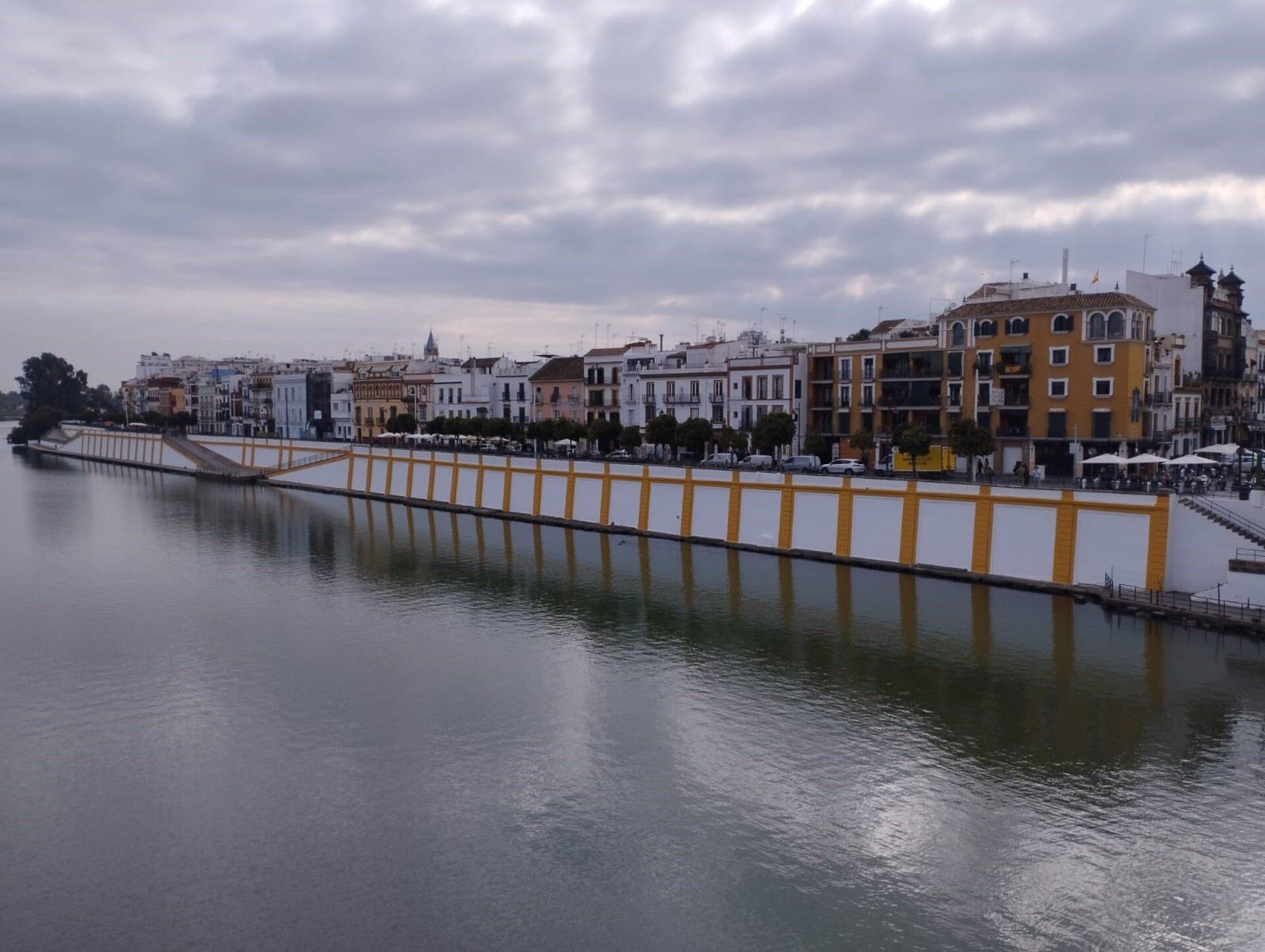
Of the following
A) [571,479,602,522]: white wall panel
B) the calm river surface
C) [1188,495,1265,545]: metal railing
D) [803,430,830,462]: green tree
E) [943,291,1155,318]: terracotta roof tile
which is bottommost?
the calm river surface

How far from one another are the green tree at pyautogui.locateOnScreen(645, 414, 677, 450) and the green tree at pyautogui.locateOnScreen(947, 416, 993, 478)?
2071cm

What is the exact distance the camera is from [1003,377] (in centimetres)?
5966

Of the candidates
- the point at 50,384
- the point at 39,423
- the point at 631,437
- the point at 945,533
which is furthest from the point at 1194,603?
the point at 50,384

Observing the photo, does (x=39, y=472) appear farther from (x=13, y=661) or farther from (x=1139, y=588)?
(x=1139, y=588)

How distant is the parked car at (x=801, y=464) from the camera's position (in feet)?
187

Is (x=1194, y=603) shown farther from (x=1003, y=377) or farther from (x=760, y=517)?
(x=1003, y=377)

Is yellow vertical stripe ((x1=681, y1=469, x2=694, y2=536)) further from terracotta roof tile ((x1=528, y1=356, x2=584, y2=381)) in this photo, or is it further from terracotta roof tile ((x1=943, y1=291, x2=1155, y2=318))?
terracotta roof tile ((x1=528, y1=356, x2=584, y2=381))

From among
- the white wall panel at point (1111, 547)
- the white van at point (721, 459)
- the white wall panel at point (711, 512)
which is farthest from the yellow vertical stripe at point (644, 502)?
the white wall panel at point (1111, 547)

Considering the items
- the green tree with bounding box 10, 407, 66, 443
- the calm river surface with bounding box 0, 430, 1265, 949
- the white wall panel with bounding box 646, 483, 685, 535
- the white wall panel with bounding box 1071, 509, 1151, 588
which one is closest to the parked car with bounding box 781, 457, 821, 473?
the white wall panel with bounding box 646, 483, 685, 535

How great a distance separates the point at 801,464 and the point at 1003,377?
13.0 meters

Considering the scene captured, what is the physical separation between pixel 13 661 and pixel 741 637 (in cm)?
2421

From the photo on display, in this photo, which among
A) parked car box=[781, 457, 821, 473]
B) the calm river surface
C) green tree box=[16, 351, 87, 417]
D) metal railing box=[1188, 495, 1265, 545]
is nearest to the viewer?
the calm river surface

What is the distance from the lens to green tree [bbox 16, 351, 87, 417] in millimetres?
191375

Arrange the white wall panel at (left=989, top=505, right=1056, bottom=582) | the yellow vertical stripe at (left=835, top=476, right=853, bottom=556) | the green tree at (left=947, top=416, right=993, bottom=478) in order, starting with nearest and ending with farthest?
the white wall panel at (left=989, top=505, right=1056, bottom=582), the yellow vertical stripe at (left=835, top=476, right=853, bottom=556), the green tree at (left=947, top=416, right=993, bottom=478)
